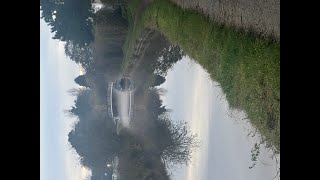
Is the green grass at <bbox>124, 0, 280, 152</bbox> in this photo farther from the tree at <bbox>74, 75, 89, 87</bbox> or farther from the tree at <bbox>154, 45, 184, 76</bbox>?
the tree at <bbox>74, 75, 89, 87</bbox>

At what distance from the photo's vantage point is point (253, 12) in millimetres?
4449

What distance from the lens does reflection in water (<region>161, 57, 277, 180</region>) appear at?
17.7 feet

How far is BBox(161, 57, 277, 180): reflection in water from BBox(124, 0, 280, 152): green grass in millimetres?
279

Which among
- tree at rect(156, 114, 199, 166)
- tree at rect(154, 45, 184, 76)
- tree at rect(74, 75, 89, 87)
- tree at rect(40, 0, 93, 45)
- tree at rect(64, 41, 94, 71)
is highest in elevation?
tree at rect(40, 0, 93, 45)

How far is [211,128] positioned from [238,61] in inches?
68.1

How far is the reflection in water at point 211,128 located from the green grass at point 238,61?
28 cm

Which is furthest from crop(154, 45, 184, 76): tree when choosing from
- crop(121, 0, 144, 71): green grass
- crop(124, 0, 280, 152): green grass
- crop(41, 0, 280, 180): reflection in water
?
crop(121, 0, 144, 71): green grass

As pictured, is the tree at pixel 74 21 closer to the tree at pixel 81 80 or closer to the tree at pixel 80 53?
the tree at pixel 80 53

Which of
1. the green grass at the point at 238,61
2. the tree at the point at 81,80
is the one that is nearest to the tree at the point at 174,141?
the green grass at the point at 238,61

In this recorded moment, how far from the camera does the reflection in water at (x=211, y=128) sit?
5395 millimetres

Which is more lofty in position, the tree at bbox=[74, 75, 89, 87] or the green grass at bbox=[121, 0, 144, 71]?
the green grass at bbox=[121, 0, 144, 71]

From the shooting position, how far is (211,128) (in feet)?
21.0
